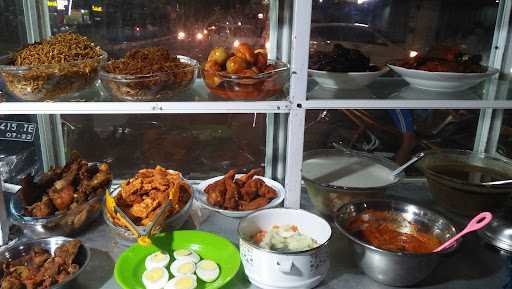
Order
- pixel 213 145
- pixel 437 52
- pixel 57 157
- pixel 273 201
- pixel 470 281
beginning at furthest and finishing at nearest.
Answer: pixel 213 145
pixel 57 157
pixel 437 52
pixel 273 201
pixel 470 281

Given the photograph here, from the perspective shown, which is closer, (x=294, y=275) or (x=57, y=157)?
(x=294, y=275)

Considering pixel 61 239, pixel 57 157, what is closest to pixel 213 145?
pixel 57 157

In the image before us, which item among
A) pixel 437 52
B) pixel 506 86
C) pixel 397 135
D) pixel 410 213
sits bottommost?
pixel 397 135

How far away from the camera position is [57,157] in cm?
169

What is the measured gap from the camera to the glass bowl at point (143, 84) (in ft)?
3.79

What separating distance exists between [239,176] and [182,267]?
20.7 inches

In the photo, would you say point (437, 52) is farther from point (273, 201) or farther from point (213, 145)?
point (213, 145)

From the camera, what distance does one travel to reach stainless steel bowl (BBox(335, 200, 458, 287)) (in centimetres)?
104

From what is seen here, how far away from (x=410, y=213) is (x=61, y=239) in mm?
1104

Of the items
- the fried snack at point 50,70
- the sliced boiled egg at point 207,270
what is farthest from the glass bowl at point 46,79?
the sliced boiled egg at point 207,270

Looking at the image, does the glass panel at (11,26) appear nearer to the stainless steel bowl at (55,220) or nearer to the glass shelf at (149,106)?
the glass shelf at (149,106)

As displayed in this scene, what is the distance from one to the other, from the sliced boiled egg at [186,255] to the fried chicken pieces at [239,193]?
0.75ft

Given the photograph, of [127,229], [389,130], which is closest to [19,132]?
[127,229]

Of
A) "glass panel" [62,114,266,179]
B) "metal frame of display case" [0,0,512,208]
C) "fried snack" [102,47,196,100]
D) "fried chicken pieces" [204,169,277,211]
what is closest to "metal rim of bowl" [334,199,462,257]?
"metal frame of display case" [0,0,512,208]
